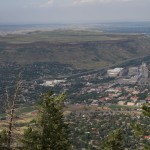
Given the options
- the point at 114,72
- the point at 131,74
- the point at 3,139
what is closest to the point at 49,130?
the point at 3,139

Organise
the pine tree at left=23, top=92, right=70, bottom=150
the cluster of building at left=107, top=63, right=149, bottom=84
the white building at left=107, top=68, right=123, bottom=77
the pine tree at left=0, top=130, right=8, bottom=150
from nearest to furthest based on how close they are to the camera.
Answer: the pine tree at left=0, top=130, right=8, bottom=150 < the pine tree at left=23, top=92, right=70, bottom=150 < the cluster of building at left=107, top=63, right=149, bottom=84 < the white building at left=107, top=68, right=123, bottom=77

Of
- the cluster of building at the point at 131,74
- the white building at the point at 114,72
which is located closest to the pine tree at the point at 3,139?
the cluster of building at the point at 131,74

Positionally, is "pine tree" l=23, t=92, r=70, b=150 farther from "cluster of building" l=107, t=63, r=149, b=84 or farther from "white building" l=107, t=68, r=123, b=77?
"white building" l=107, t=68, r=123, b=77

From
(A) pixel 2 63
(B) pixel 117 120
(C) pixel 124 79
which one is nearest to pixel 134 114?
(B) pixel 117 120

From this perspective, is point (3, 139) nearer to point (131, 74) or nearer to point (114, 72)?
point (114, 72)

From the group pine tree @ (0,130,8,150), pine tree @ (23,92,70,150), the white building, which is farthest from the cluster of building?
pine tree @ (0,130,8,150)

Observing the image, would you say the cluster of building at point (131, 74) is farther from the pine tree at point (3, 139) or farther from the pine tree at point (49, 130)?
the pine tree at point (3, 139)
